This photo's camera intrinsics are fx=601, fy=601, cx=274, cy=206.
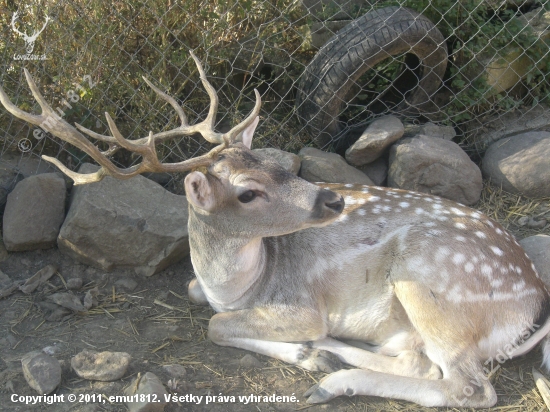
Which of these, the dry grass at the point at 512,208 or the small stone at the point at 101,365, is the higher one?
the small stone at the point at 101,365

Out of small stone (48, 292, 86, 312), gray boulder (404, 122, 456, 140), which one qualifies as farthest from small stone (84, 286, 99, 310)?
gray boulder (404, 122, 456, 140)

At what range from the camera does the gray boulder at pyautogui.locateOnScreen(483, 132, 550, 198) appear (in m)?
5.27

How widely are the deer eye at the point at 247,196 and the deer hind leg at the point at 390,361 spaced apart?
1073 millimetres

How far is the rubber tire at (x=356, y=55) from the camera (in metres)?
5.12

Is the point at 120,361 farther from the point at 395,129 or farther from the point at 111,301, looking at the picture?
the point at 395,129

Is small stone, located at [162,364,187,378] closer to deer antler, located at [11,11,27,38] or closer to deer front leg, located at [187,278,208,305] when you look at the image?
deer front leg, located at [187,278,208,305]

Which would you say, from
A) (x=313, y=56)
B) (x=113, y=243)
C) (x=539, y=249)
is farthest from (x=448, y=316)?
(x=313, y=56)

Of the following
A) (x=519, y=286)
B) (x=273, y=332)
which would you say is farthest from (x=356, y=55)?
(x=273, y=332)

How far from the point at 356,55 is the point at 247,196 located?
2.22 meters

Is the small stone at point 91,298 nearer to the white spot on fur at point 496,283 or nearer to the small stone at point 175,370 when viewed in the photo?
the small stone at point 175,370

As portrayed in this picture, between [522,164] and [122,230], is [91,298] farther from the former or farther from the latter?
[522,164]

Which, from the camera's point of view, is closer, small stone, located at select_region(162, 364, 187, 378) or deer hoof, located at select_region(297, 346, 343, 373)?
small stone, located at select_region(162, 364, 187, 378)

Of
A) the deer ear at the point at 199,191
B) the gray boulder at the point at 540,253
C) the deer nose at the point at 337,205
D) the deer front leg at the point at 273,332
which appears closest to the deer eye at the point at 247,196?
the deer ear at the point at 199,191

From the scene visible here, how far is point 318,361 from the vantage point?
371 cm
